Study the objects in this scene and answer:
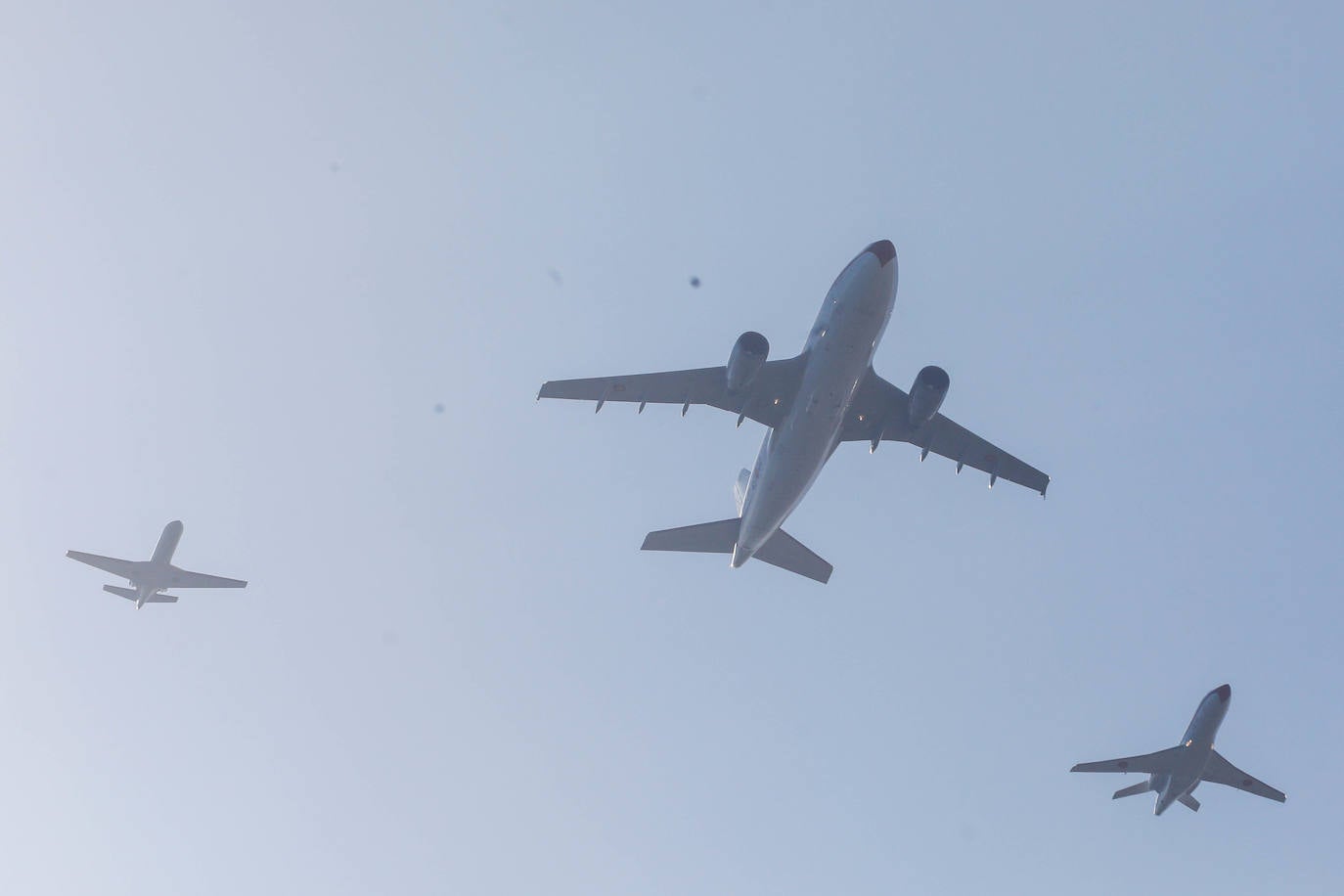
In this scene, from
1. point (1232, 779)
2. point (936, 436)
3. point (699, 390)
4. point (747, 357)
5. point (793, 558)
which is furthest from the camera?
point (1232, 779)

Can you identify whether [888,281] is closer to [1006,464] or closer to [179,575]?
[1006,464]

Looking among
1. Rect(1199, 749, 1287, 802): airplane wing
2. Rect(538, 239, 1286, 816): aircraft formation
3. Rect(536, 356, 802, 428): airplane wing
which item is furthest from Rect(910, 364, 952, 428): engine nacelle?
Rect(1199, 749, 1287, 802): airplane wing

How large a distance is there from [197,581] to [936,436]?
41229 millimetres

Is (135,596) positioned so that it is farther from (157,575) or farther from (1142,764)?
(1142,764)

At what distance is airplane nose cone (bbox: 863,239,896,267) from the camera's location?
Answer: 30016 millimetres

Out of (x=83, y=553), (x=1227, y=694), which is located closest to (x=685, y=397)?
(x=1227, y=694)

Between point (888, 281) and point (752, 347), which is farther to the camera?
point (752, 347)

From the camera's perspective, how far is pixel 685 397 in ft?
120

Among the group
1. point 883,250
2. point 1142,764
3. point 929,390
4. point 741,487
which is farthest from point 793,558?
point 1142,764

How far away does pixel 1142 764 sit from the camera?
4625 centimetres

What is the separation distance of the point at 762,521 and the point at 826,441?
12.3 ft

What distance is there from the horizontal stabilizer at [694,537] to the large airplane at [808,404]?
4cm

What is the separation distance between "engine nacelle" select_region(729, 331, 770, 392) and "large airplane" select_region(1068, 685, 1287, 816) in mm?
25709

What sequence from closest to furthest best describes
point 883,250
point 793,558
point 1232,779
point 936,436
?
point 883,250 → point 936,436 → point 793,558 → point 1232,779
